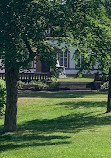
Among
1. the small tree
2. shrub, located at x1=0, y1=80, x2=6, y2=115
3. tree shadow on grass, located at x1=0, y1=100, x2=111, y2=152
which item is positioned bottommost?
tree shadow on grass, located at x1=0, y1=100, x2=111, y2=152

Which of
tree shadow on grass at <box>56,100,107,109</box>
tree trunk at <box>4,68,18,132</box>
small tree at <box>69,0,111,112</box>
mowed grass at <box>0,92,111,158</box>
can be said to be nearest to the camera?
mowed grass at <box>0,92,111,158</box>

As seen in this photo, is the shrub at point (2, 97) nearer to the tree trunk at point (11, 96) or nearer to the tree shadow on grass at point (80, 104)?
the tree shadow on grass at point (80, 104)

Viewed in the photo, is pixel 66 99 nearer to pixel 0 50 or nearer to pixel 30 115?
pixel 30 115

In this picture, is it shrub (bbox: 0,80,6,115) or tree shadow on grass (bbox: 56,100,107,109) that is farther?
tree shadow on grass (bbox: 56,100,107,109)

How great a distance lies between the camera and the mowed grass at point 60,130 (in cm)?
1152

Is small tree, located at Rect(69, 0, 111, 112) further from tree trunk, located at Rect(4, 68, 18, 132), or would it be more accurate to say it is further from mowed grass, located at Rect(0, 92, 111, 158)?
mowed grass, located at Rect(0, 92, 111, 158)

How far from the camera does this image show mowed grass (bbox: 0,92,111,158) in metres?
11.5

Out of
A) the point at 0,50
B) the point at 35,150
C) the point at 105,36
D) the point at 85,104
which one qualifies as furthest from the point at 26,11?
the point at 85,104

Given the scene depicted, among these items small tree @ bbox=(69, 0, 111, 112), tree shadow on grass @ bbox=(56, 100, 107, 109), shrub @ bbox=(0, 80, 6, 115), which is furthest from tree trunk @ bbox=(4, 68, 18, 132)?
tree shadow on grass @ bbox=(56, 100, 107, 109)

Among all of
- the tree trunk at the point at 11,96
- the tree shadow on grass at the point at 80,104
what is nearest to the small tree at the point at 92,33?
the tree trunk at the point at 11,96

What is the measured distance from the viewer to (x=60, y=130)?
665 inches

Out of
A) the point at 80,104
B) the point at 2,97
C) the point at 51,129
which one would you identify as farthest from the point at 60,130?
the point at 80,104

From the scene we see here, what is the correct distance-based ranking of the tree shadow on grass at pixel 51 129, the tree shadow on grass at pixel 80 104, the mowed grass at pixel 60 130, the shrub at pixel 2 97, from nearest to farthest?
1. the mowed grass at pixel 60 130
2. the tree shadow on grass at pixel 51 129
3. the shrub at pixel 2 97
4. the tree shadow on grass at pixel 80 104

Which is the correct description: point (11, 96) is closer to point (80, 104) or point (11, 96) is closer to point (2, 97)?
point (2, 97)
